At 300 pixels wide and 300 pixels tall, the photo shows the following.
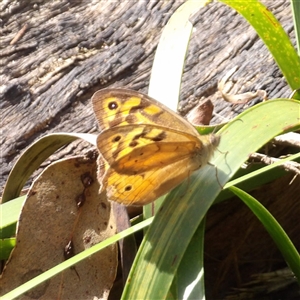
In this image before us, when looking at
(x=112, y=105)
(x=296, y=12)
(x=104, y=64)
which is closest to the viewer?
(x=112, y=105)

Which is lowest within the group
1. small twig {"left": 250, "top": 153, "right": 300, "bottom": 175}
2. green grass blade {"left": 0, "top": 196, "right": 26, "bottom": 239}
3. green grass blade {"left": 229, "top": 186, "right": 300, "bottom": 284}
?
green grass blade {"left": 229, "top": 186, "right": 300, "bottom": 284}

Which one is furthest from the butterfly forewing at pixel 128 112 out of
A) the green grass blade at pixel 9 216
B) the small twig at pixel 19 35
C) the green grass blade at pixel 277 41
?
the small twig at pixel 19 35

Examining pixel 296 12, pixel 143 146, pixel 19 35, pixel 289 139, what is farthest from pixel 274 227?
pixel 19 35

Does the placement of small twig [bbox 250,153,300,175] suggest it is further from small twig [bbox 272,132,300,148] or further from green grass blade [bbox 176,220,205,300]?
green grass blade [bbox 176,220,205,300]

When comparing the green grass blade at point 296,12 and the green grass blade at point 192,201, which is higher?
the green grass blade at point 296,12

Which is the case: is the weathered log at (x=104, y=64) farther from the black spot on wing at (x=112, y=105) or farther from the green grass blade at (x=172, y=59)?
the black spot on wing at (x=112, y=105)

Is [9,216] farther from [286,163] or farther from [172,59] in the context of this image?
→ [286,163]

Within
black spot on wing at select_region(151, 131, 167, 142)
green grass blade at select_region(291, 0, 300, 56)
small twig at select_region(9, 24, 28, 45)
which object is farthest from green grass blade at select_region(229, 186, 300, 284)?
small twig at select_region(9, 24, 28, 45)
